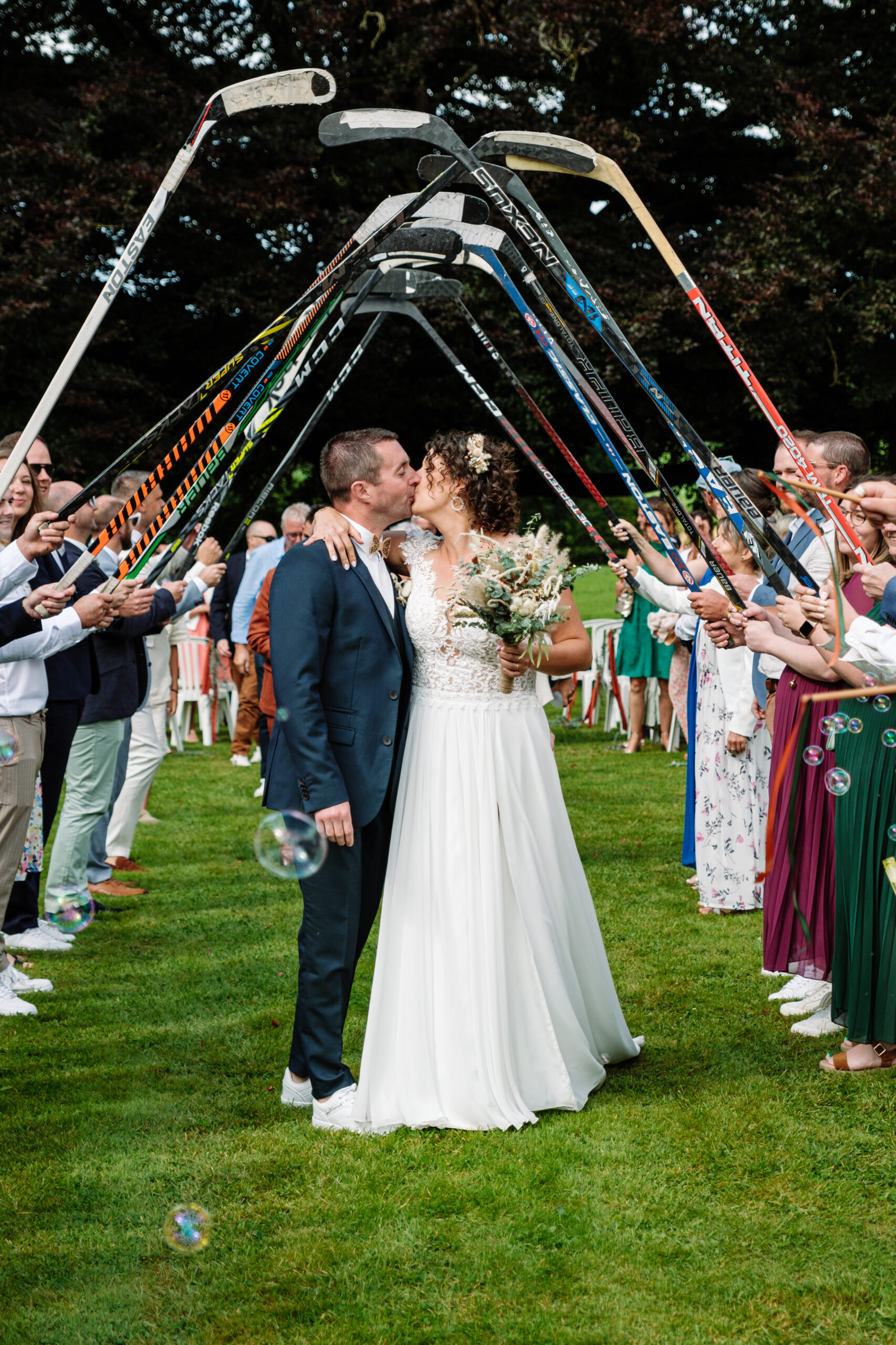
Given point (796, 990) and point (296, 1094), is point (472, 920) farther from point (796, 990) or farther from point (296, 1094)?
point (796, 990)

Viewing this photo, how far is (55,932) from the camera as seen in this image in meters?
6.80

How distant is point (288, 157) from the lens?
15.8 m

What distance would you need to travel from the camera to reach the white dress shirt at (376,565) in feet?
14.1

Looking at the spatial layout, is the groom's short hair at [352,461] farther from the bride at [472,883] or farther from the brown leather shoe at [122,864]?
the brown leather shoe at [122,864]

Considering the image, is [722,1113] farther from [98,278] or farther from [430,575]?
[98,278]

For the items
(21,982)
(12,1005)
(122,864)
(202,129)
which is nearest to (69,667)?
(21,982)

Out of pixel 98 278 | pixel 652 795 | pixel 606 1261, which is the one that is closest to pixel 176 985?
pixel 606 1261

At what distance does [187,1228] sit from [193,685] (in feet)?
38.6

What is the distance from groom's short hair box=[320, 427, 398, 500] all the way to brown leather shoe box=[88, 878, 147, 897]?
14.1 feet

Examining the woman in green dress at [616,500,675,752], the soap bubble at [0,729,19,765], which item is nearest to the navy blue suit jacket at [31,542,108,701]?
the soap bubble at [0,729,19,765]

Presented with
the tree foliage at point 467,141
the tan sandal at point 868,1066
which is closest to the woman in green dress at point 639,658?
the tree foliage at point 467,141

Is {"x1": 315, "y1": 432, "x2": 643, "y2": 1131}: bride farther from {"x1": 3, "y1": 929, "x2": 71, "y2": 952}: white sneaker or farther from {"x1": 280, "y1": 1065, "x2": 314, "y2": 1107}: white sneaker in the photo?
{"x1": 3, "y1": 929, "x2": 71, "y2": 952}: white sneaker

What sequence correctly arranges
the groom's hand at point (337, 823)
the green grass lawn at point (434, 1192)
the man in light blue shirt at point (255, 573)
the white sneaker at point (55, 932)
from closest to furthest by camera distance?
the green grass lawn at point (434, 1192) < the groom's hand at point (337, 823) < the white sneaker at point (55, 932) < the man in light blue shirt at point (255, 573)

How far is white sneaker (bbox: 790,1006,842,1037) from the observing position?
5066 millimetres
